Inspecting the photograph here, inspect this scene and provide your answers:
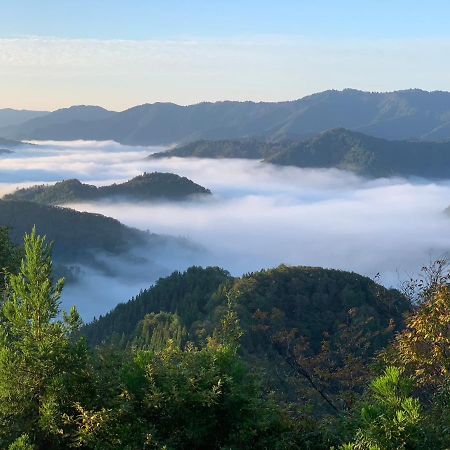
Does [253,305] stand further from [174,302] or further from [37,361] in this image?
[37,361]

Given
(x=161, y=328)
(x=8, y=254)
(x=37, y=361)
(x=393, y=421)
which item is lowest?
(x=161, y=328)

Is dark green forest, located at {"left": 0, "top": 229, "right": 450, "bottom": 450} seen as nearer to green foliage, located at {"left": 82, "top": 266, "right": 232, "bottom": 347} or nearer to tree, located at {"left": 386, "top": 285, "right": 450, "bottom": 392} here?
tree, located at {"left": 386, "top": 285, "right": 450, "bottom": 392}

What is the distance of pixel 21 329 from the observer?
1828 cm

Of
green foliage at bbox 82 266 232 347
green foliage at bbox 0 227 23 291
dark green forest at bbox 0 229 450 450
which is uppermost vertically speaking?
green foliage at bbox 0 227 23 291

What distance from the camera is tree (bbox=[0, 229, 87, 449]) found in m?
17.5

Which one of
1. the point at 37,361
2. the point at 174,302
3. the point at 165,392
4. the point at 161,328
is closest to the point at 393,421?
the point at 165,392

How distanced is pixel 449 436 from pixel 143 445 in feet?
28.3

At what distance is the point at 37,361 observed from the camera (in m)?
17.7

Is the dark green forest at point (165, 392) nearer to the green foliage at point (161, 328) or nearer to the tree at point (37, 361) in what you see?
the tree at point (37, 361)

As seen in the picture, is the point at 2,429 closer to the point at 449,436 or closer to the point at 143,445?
the point at 143,445

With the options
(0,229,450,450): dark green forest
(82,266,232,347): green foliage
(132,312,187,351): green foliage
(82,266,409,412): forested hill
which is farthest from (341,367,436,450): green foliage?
(82,266,232,347): green foliage

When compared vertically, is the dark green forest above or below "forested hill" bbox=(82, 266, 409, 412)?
above

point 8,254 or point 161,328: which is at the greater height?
point 8,254

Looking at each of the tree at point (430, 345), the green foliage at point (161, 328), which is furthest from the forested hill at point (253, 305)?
the tree at point (430, 345)
